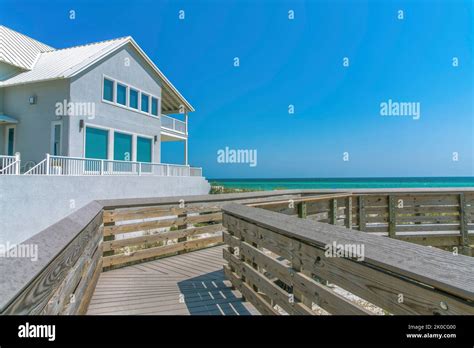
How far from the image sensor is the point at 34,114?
12195 millimetres

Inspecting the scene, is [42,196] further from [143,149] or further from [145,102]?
[145,102]

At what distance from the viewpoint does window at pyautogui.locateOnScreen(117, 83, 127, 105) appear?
45.1ft

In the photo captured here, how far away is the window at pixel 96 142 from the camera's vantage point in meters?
12.1

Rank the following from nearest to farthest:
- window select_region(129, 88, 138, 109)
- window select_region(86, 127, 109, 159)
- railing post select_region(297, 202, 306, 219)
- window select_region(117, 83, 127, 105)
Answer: railing post select_region(297, 202, 306, 219)
window select_region(86, 127, 109, 159)
window select_region(117, 83, 127, 105)
window select_region(129, 88, 138, 109)

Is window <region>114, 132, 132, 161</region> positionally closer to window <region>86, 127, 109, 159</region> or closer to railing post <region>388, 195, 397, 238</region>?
window <region>86, 127, 109, 159</region>

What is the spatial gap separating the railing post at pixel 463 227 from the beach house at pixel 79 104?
38.4 ft

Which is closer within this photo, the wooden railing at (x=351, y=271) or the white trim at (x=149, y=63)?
the wooden railing at (x=351, y=271)

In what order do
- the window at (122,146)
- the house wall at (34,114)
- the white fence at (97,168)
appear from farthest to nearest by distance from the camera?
1. the window at (122,146)
2. the house wall at (34,114)
3. the white fence at (97,168)

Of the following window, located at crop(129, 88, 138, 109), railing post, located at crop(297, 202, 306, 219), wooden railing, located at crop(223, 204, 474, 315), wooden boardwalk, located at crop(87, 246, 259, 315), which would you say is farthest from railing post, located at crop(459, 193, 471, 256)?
window, located at crop(129, 88, 138, 109)

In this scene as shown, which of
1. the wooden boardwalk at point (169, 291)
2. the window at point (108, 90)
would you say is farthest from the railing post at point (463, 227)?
the window at point (108, 90)

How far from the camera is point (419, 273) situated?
3.78 ft

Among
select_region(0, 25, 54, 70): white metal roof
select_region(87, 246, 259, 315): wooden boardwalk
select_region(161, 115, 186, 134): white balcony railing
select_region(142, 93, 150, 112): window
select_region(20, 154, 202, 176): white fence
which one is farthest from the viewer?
select_region(161, 115, 186, 134): white balcony railing

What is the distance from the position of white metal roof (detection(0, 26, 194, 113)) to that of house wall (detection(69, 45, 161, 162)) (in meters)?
0.37

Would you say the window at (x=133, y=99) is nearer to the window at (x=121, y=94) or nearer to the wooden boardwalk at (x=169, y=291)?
the window at (x=121, y=94)
